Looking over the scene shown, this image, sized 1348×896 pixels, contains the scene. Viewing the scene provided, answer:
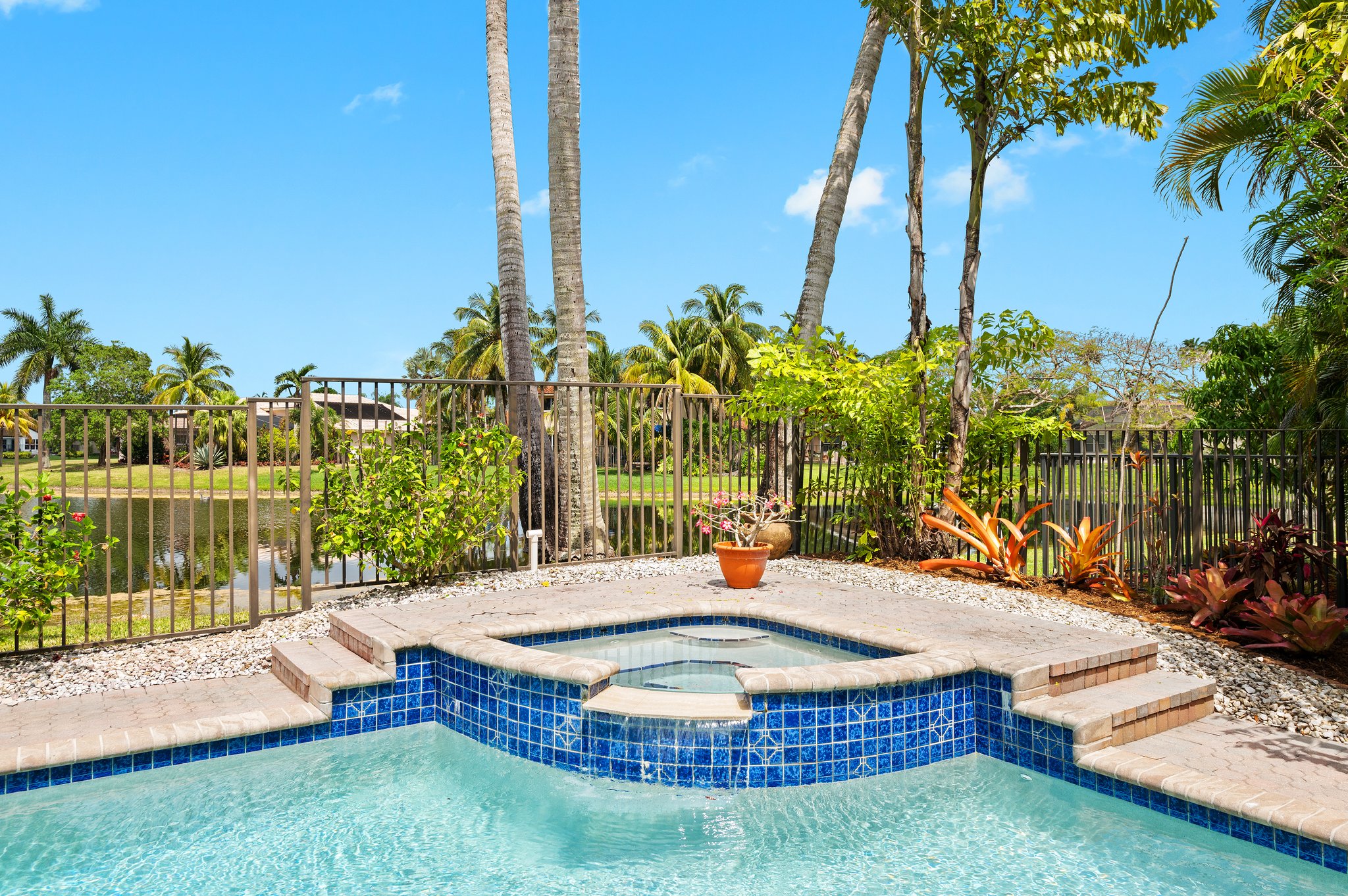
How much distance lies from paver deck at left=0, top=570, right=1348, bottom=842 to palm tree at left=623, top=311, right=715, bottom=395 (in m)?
33.5

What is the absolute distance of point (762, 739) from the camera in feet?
13.8

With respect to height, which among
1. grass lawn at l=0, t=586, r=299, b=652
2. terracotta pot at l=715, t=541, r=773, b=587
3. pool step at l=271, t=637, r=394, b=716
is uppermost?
terracotta pot at l=715, t=541, r=773, b=587

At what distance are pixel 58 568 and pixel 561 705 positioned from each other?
139 inches

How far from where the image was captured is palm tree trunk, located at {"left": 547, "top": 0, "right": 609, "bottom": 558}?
30.4 feet

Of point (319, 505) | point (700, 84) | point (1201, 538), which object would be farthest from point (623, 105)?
point (1201, 538)

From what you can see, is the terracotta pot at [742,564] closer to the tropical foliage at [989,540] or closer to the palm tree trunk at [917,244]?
the tropical foliage at [989,540]

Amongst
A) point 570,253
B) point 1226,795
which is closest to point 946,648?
point 1226,795

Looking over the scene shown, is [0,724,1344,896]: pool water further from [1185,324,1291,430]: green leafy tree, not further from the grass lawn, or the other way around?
[1185,324,1291,430]: green leafy tree

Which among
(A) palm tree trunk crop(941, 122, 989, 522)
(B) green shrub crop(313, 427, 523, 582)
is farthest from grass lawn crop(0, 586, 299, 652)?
(A) palm tree trunk crop(941, 122, 989, 522)

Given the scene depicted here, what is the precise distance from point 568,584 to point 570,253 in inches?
157

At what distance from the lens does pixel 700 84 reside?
17.7 m

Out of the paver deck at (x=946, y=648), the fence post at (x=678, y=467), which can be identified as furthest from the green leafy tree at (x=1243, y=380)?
the paver deck at (x=946, y=648)

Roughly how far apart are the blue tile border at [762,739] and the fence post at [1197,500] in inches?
140

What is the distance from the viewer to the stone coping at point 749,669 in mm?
4285
